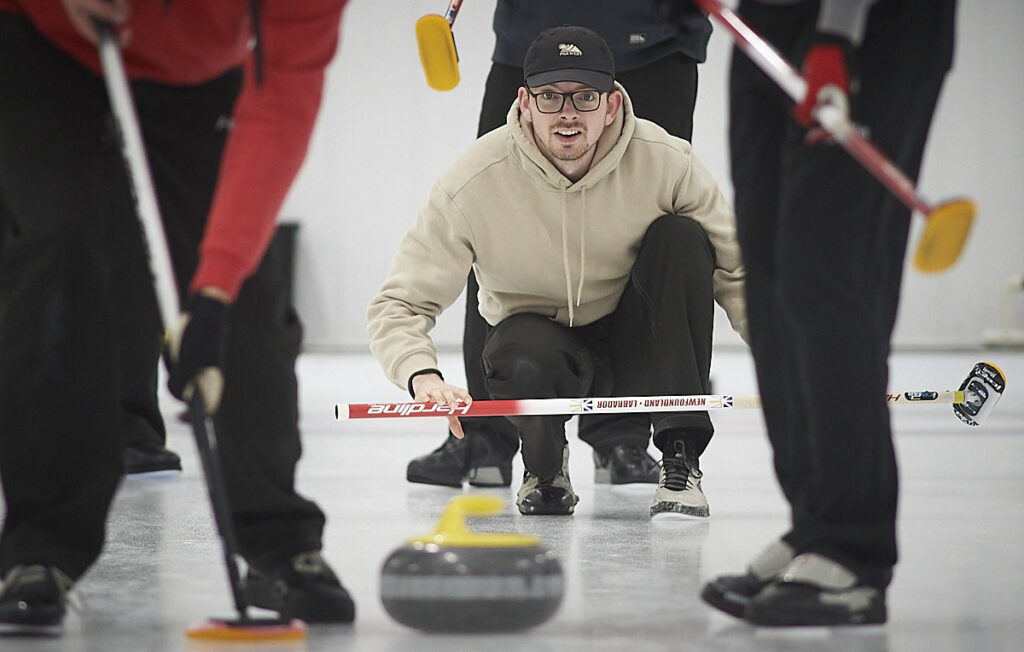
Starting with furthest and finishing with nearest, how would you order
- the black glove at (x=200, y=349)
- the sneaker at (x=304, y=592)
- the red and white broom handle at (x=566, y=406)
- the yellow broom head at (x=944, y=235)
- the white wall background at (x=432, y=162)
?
the white wall background at (x=432, y=162)
the red and white broom handle at (x=566, y=406)
the sneaker at (x=304, y=592)
the black glove at (x=200, y=349)
the yellow broom head at (x=944, y=235)

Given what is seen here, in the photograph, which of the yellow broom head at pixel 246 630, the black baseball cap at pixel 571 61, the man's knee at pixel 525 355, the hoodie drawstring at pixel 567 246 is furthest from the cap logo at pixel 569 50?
the yellow broom head at pixel 246 630

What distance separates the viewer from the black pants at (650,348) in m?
2.58

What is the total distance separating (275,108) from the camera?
148 cm

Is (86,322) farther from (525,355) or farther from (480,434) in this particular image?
(480,434)

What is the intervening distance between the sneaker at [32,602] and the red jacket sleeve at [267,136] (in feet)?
1.30

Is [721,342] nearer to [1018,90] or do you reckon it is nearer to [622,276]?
[1018,90]

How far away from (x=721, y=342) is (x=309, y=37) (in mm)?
8633

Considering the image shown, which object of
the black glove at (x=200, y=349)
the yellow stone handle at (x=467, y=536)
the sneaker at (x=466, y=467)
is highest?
the black glove at (x=200, y=349)

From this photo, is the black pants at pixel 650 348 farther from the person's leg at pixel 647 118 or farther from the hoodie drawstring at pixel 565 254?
the person's leg at pixel 647 118

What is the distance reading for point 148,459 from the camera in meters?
3.18

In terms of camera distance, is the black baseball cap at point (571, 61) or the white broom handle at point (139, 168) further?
the black baseball cap at point (571, 61)

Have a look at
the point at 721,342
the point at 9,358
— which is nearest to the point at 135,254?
the point at 9,358

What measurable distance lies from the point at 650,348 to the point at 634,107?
2.04 ft

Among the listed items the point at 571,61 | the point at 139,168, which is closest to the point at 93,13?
the point at 139,168
